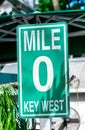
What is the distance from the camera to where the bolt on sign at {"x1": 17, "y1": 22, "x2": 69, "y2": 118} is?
3510mm

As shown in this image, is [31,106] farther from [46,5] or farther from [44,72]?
[46,5]

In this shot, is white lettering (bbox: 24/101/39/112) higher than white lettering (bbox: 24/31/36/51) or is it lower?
lower

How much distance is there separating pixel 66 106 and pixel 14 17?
4.96m

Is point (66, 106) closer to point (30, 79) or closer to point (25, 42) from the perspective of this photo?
point (30, 79)

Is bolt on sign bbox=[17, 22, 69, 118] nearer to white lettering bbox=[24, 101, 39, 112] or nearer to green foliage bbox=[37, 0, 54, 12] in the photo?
white lettering bbox=[24, 101, 39, 112]

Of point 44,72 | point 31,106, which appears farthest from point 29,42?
point 31,106

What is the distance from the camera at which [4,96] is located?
16.4 ft

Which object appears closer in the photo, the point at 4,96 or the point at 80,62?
the point at 4,96

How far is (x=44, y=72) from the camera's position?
11.7 feet

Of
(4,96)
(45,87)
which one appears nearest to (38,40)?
(45,87)

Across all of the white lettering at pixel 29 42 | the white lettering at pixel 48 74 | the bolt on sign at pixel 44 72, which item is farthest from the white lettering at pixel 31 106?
the white lettering at pixel 29 42

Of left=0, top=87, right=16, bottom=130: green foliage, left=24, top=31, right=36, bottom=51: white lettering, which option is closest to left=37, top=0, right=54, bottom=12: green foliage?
left=0, top=87, right=16, bottom=130: green foliage

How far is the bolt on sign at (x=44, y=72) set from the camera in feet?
11.5

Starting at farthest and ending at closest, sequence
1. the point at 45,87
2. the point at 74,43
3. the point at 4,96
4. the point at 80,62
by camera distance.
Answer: the point at 80,62
the point at 74,43
the point at 4,96
the point at 45,87
